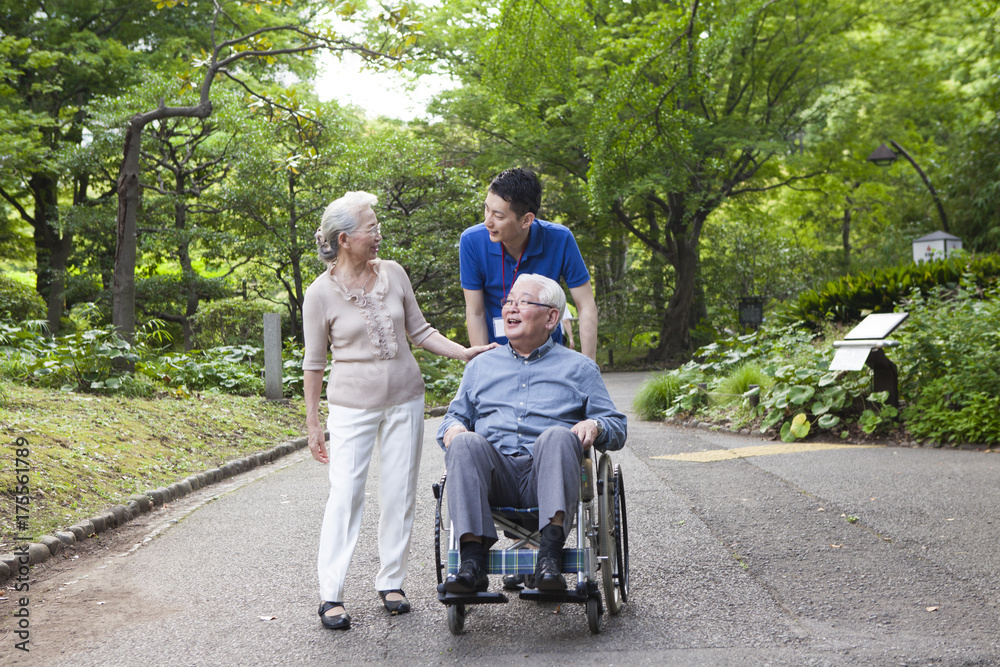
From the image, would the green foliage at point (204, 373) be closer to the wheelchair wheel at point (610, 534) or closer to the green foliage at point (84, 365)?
the green foliage at point (84, 365)

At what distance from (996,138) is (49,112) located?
918 inches

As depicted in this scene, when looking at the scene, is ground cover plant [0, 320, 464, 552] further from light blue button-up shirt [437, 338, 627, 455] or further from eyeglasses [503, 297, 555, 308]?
eyeglasses [503, 297, 555, 308]

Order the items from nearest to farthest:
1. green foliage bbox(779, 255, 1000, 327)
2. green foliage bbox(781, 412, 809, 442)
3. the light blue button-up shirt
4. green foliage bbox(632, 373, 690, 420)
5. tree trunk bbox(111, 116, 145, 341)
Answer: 1. the light blue button-up shirt
2. green foliage bbox(781, 412, 809, 442)
3. tree trunk bbox(111, 116, 145, 341)
4. green foliage bbox(632, 373, 690, 420)
5. green foliage bbox(779, 255, 1000, 327)

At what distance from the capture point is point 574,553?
3072 mm

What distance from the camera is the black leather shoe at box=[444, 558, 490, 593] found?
2994mm

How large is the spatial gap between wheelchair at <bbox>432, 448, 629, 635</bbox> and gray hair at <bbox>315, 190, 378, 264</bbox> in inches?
40.7

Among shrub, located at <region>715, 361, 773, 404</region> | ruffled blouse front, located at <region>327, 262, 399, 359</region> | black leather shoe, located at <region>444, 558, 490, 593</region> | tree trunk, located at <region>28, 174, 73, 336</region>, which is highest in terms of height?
tree trunk, located at <region>28, 174, 73, 336</region>

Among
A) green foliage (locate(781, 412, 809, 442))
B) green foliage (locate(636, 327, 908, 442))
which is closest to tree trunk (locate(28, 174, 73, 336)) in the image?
green foliage (locate(636, 327, 908, 442))

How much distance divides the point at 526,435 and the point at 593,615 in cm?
70

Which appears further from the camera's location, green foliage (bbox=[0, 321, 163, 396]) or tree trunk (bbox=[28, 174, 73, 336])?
tree trunk (bbox=[28, 174, 73, 336])

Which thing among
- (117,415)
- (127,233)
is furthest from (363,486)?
(127,233)

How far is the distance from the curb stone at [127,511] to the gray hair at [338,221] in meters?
2.38

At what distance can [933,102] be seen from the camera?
24500 mm

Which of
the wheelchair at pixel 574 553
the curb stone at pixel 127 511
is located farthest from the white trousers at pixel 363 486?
the curb stone at pixel 127 511
